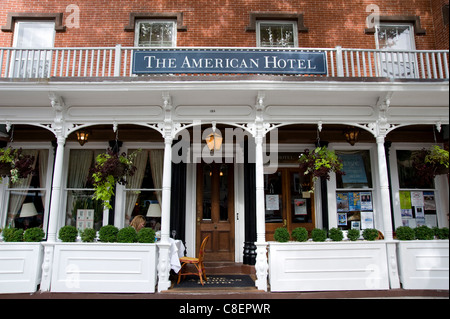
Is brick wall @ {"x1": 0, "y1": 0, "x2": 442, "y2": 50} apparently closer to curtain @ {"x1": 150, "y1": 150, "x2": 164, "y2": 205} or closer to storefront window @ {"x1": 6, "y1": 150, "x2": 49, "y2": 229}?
curtain @ {"x1": 150, "y1": 150, "x2": 164, "y2": 205}

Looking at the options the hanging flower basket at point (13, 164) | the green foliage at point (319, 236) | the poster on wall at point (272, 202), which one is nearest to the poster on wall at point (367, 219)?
the poster on wall at point (272, 202)

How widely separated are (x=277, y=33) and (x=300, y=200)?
4755 millimetres

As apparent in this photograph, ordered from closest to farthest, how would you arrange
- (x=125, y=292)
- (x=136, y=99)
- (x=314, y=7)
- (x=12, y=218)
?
(x=125, y=292)
(x=136, y=99)
(x=12, y=218)
(x=314, y=7)

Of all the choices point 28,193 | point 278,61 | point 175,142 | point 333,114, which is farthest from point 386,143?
point 28,193

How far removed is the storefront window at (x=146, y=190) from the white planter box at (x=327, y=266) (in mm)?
3368

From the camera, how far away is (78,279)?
569 centimetres

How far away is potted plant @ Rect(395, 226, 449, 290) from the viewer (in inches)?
227

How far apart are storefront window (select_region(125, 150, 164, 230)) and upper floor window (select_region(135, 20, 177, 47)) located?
314 centimetres

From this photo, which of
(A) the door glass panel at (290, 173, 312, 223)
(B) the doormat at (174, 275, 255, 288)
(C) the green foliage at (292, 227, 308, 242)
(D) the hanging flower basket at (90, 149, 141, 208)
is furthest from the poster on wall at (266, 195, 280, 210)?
(D) the hanging flower basket at (90, 149, 141, 208)

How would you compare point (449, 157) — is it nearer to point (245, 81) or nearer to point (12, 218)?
point (245, 81)

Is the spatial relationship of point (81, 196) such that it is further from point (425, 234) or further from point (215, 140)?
point (425, 234)

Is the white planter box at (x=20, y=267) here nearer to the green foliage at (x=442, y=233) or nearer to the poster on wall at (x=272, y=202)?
the poster on wall at (x=272, y=202)

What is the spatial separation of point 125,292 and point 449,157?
6.91m

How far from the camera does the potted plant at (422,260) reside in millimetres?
5770
